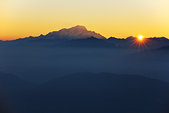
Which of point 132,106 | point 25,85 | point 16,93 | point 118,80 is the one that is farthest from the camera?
point 118,80

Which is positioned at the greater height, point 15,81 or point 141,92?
point 141,92

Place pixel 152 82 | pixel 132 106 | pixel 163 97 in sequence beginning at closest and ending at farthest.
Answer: pixel 132 106
pixel 163 97
pixel 152 82

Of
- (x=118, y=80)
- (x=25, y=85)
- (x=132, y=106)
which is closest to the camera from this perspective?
(x=132, y=106)

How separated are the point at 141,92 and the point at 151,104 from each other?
18.7 metres

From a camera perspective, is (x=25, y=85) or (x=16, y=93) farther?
(x=25, y=85)

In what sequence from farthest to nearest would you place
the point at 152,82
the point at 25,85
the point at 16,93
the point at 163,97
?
the point at 152,82 < the point at 25,85 < the point at 16,93 < the point at 163,97

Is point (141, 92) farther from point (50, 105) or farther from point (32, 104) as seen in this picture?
point (32, 104)

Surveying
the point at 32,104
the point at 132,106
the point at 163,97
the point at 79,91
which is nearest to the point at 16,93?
the point at 32,104

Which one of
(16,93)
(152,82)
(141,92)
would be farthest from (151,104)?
(16,93)

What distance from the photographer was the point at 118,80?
121125 millimetres

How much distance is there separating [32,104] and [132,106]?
45723 millimetres

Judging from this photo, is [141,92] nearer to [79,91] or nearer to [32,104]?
[79,91]

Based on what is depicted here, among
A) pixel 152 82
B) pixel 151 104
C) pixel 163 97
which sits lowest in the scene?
pixel 151 104

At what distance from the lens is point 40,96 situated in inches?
3322
